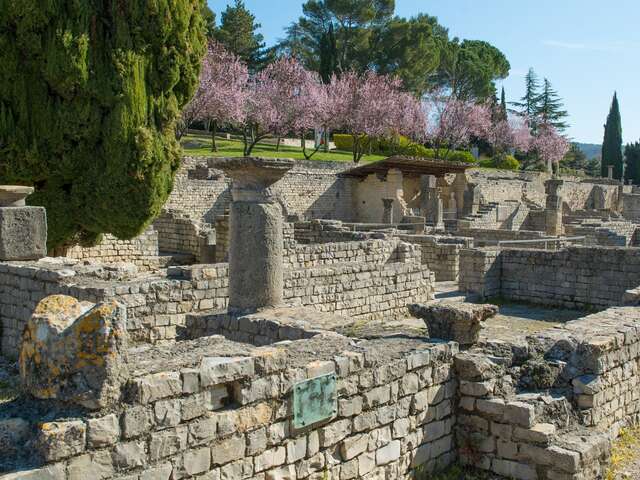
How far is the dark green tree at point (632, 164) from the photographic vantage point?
73.0 meters

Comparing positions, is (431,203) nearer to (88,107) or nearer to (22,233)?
(88,107)

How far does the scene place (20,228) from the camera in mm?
9547

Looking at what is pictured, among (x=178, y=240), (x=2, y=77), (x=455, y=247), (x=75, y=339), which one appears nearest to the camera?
(x=75, y=339)

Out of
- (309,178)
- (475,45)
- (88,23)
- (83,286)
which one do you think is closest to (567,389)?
(83,286)

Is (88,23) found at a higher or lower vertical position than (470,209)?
higher

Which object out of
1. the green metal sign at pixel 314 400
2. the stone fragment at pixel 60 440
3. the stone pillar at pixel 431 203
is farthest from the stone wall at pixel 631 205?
the stone fragment at pixel 60 440

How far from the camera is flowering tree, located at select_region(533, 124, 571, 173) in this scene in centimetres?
7144

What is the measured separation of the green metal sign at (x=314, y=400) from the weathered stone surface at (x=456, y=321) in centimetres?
204

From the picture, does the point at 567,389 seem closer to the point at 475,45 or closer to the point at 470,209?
the point at 470,209

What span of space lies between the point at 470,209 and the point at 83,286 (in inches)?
1245

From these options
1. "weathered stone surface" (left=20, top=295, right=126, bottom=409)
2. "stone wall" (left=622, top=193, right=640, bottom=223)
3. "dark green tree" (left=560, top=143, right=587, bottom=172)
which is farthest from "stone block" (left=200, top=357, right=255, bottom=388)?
Result: "dark green tree" (left=560, top=143, right=587, bottom=172)

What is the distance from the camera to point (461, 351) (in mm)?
6488

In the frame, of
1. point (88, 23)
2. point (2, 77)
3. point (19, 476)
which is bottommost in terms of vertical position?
point (19, 476)

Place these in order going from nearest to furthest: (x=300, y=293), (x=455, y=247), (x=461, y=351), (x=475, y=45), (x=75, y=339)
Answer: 1. (x=75, y=339)
2. (x=461, y=351)
3. (x=300, y=293)
4. (x=455, y=247)
5. (x=475, y=45)
